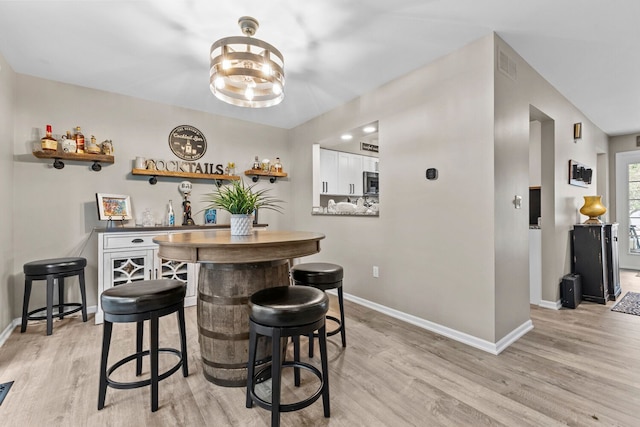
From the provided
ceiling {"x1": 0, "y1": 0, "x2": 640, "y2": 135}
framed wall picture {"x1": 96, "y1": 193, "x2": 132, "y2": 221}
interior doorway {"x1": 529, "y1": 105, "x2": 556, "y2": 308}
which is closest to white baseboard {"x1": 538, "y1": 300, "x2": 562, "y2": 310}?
interior doorway {"x1": 529, "y1": 105, "x2": 556, "y2": 308}

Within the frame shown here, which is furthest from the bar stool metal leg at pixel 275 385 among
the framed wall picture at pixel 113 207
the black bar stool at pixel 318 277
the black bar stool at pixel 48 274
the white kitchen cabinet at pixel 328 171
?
the white kitchen cabinet at pixel 328 171

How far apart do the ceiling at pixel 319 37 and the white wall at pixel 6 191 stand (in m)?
0.24

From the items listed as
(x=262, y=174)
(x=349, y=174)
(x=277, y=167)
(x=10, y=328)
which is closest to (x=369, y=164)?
(x=349, y=174)

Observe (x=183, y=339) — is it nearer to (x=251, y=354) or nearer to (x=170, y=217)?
(x=251, y=354)

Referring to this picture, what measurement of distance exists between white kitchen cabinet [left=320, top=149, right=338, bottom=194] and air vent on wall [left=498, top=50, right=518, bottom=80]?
9.25 ft

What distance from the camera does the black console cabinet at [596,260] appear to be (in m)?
3.37

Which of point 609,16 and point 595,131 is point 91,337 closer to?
point 609,16

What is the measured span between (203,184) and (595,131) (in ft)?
19.6

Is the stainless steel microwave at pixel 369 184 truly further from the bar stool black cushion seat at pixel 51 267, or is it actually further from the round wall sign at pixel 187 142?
the bar stool black cushion seat at pixel 51 267

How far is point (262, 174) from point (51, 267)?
253 cm

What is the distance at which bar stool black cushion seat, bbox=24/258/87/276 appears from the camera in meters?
2.53

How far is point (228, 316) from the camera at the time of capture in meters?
1.75

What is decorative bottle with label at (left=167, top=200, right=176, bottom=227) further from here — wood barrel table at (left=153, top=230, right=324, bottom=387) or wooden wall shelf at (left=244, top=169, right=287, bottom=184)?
wood barrel table at (left=153, top=230, right=324, bottom=387)

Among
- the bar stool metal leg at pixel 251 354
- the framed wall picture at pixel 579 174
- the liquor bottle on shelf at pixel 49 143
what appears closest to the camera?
the bar stool metal leg at pixel 251 354
